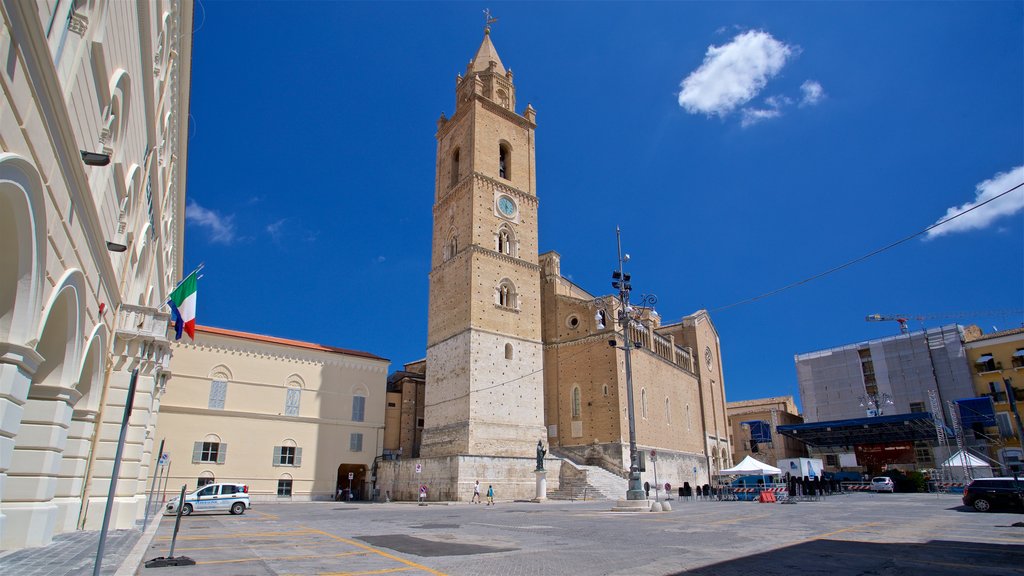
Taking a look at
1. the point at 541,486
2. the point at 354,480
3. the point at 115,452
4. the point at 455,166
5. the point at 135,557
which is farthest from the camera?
the point at 455,166

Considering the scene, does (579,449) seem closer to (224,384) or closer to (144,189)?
(224,384)

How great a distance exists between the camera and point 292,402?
34250 millimetres

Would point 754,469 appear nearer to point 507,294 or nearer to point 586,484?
point 586,484

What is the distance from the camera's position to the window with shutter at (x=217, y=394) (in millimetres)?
31734

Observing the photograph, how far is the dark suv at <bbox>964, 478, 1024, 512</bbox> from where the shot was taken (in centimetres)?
1791

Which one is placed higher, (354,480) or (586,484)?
(354,480)

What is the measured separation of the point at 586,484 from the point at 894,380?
127 feet

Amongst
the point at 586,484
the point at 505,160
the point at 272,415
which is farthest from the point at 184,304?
the point at 505,160

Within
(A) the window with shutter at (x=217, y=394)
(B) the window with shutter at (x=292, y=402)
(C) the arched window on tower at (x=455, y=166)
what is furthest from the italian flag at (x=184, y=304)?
(C) the arched window on tower at (x=455, y=166)

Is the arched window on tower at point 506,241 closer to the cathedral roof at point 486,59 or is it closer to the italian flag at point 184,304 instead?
the cathedral roof at point 486,59

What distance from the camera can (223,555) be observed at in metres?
9.58

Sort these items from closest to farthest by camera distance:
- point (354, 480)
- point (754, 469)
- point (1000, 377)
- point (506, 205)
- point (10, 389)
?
point (10, 389) < point (754, 469) < point (354, 480) < point (506, 205) < point (1000, 377)

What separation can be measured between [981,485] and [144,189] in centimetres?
Answer: 2598

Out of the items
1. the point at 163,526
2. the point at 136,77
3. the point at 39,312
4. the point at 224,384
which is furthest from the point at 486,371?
the point at 39,312
